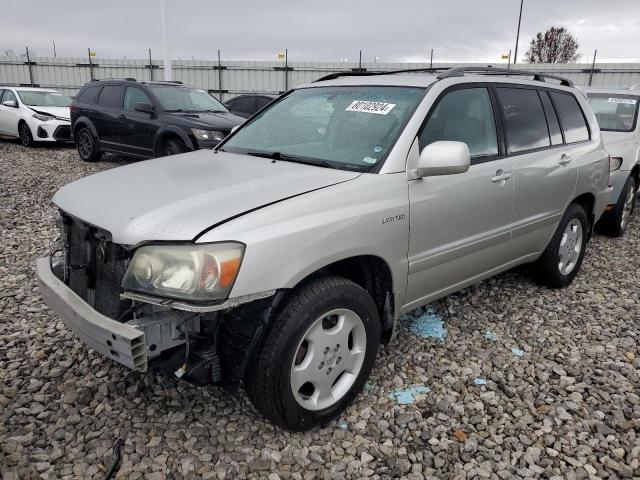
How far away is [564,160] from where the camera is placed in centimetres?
401

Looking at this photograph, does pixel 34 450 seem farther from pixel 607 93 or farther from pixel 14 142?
pixel 14 142

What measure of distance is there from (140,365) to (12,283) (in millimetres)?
2860

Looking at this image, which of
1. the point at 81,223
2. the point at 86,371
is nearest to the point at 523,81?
the point at 81,223

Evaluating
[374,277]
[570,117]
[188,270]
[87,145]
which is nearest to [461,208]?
[374,277]

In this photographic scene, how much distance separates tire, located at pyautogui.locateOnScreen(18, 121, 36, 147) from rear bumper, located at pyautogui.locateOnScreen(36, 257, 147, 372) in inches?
451

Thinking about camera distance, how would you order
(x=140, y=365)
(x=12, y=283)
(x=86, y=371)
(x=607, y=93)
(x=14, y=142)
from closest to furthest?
(x=140, y=365) < (x=86, y=371) < (x=12, y=283) < (x=607, y=93) < (x=14, y=142)

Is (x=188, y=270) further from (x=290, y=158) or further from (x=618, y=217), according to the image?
(x=618, y=217)

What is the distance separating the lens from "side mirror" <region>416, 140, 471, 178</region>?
2.65m

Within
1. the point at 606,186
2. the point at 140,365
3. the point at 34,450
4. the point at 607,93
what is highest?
the point at 607,93

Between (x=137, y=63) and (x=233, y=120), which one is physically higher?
(x=137, y=63)

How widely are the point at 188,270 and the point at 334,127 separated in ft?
4.81

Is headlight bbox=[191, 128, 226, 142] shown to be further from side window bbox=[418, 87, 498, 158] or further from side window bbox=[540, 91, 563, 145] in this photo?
side window bbox=[418, 87, 498, 158]

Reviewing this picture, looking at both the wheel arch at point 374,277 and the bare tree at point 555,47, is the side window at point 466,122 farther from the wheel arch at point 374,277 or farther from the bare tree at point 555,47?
the bare tree at point 555,47

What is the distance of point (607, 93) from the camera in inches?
281
